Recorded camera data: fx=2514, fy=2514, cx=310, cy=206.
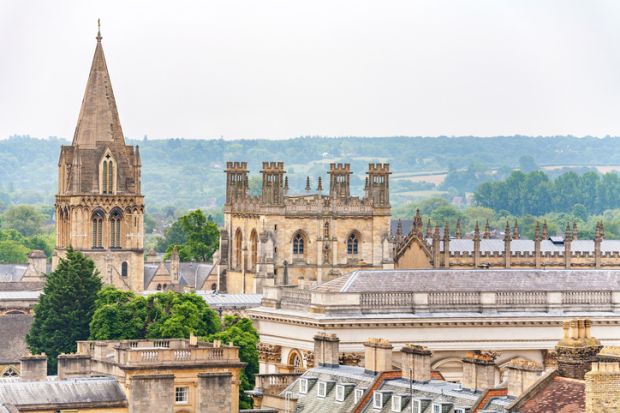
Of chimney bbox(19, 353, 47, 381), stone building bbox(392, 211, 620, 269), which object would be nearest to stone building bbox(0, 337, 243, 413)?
chimney bbox(19, 353, 47, 381)

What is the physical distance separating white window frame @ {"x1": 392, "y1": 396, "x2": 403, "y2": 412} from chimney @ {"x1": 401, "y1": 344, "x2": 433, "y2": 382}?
56.0 inches

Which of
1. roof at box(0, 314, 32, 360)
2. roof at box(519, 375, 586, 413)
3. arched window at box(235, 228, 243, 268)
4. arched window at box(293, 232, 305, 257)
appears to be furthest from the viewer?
arched window at box(235, 228, 243, 268)

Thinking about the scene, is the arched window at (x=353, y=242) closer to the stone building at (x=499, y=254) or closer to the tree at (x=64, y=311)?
the stone building at (x=499, y=254)

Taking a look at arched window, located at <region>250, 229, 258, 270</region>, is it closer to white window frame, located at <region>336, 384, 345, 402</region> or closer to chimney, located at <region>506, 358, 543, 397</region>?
white window frame, located at <region>336, 384, 345, 402</region>

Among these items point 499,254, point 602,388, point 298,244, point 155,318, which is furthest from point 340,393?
point 499,254

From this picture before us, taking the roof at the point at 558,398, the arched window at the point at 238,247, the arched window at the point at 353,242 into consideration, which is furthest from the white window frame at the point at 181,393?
the arched window at the point at 238,247

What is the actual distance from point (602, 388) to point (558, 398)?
609cm

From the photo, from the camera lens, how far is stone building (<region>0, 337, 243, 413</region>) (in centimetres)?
8575

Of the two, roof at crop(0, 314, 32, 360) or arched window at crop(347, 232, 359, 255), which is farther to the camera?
arched window at crop(347, 232, 359, 255)

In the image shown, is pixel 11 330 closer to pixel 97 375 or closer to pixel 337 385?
pixel 97 375

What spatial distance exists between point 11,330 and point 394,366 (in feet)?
184

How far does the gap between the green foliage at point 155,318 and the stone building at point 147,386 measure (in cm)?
3317

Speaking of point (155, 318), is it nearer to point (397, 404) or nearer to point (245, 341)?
point (245, 341)

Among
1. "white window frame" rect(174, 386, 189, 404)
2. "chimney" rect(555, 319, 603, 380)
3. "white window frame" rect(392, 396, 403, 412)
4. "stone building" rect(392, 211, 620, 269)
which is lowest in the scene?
"white window frame" rect(174, 386, 189, 404)
